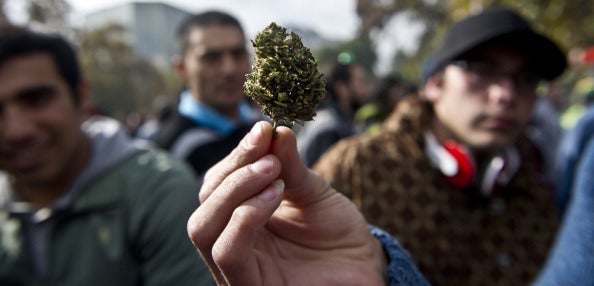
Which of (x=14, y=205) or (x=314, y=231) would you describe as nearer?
(x=314, y=231)

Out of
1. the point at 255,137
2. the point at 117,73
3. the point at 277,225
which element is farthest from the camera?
the point at 117,73

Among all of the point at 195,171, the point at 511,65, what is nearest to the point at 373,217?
the point at 511,65

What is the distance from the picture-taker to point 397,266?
1.39 meters

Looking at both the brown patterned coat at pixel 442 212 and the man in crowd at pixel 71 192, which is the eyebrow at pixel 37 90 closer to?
the man in crowd at pixel 71 192

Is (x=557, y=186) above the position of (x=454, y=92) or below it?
below

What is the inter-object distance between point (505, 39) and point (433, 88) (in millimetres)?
529

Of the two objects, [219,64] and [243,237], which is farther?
[219,64]

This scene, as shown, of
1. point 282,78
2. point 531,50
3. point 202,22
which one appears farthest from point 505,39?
point 202,22

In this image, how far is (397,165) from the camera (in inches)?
110

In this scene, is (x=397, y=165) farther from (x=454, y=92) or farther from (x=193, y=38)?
(x=193, y=38)

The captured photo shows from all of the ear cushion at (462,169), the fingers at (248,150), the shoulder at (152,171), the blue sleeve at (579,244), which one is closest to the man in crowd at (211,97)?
the shoulder at (152,171)

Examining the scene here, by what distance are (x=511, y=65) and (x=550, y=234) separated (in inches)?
35.8

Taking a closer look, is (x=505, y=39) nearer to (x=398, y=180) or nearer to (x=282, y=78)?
(x=398, y=180)

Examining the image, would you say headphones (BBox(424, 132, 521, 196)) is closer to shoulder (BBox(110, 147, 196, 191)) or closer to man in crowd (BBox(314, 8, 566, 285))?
man in crowd (BBox(314, 8, 566, 285))
